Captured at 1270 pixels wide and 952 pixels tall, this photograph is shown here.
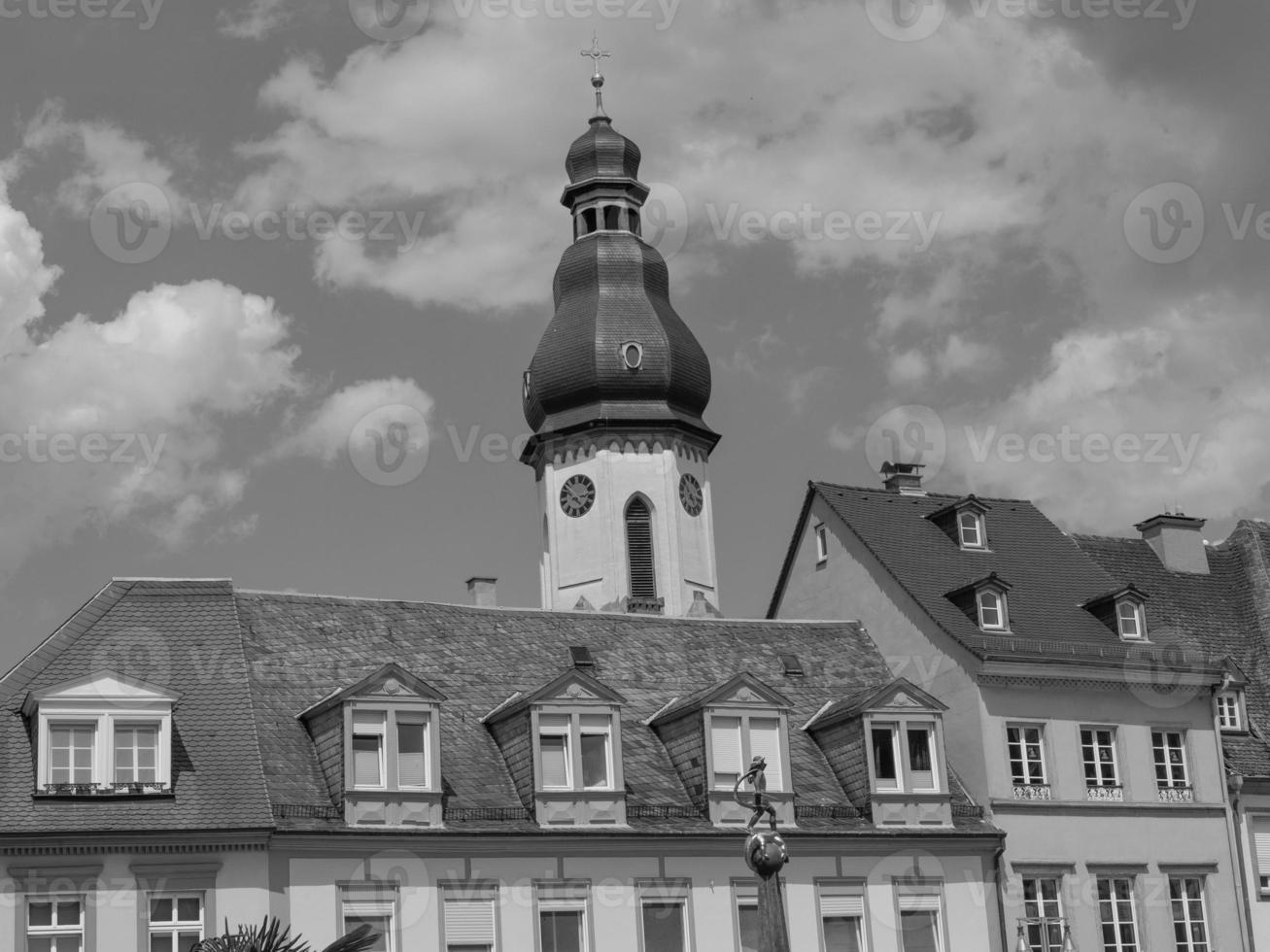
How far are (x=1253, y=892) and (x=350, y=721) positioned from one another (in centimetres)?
2072

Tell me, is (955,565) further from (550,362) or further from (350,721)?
(550,362)

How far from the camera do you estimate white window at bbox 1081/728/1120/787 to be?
4703 centimetres

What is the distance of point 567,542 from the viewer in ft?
238

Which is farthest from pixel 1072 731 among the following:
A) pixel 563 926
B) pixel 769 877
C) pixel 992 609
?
pixel 769 877

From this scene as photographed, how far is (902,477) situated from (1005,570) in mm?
7736

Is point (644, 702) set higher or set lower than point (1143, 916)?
higher

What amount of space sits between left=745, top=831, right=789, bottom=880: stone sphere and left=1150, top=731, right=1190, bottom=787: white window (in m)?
21.9

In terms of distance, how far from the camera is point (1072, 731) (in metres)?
47.1

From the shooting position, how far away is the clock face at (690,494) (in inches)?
2849

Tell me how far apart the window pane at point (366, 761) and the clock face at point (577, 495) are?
31759 mm

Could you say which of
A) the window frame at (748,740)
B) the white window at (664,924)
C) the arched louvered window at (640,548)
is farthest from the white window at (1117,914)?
the arched louvered window at (640,548)

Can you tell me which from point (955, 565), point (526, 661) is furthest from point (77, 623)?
point (955, 565)

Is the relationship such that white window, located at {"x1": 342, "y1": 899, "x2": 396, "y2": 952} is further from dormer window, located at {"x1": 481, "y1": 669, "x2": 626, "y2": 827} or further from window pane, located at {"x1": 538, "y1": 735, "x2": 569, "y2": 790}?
window pane, located at {"x1": 538, "y1": 735, "x2": 569, "y2": 790}

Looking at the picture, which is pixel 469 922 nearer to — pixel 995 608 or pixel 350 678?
pixel 350 678
